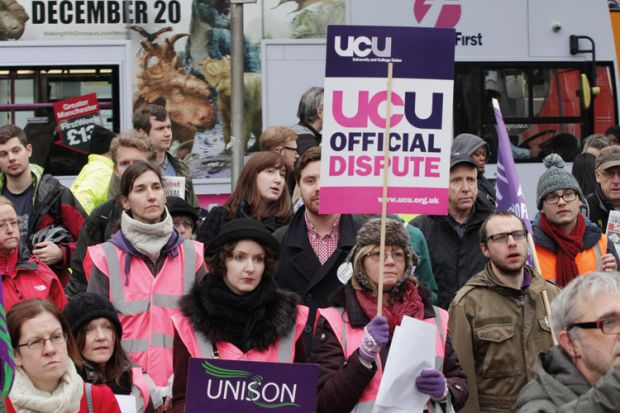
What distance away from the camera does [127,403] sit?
6113mm

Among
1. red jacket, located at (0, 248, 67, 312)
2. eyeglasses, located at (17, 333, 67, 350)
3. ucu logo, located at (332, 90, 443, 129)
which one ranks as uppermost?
ucu logo, located at (332, 90, 443, 129)

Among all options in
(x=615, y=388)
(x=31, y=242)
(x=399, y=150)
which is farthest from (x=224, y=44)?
(x=615, y=388)

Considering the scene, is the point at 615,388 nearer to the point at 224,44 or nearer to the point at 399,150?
the point at 399,150

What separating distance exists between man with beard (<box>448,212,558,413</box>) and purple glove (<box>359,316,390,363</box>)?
1.08 metres

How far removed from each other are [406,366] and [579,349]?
160cm

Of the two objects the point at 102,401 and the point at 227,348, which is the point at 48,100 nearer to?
the point at 227,348

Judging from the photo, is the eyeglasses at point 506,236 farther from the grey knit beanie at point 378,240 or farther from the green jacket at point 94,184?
the green jacket at point 94,184

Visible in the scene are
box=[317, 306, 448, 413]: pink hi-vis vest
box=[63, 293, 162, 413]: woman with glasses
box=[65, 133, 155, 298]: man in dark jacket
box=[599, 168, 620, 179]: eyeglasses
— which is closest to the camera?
box=[317, 306, 448, 413]: pink hi-vis vest

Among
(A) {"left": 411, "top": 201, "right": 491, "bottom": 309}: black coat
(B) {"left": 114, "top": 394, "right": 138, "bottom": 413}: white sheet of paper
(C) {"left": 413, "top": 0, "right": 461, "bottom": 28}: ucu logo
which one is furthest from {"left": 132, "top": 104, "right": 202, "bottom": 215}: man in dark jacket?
(C) {"left": 413, "top": 0, "right": 461, "bottom": 28}: ucu logo

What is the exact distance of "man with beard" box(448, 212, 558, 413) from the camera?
22.5 feet

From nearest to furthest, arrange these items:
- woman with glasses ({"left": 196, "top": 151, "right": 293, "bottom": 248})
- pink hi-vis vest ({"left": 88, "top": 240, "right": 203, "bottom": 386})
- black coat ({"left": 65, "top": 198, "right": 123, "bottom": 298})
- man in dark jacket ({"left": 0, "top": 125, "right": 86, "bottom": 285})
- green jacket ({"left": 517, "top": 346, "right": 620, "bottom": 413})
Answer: green jacket ({"left": 517, "top": 346, "right": 620, "bottom": 413})
pink hi-vis vest ({"left": 88, "top": 240, "right": 203, "bottom": 386})
black coat ({"left": 65, "top": 198, "right": 123, "bottom": 298})
woman with glasses ({"left": 196, "top": 151, "right": 293, "bottom": 248})
man in dark jacket ({"left": 0, "top": 125, "right": 86, "bottom": 285})

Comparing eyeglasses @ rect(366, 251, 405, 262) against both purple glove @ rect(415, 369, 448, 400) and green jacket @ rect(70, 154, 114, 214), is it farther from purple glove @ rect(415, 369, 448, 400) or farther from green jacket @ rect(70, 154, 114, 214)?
green jacket @ rect(70, 154, 114, 214)

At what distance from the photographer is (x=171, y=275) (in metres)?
7.10

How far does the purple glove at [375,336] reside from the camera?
19.3 feet
